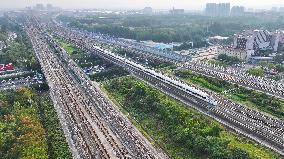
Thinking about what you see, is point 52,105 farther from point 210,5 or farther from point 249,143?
point 210,5

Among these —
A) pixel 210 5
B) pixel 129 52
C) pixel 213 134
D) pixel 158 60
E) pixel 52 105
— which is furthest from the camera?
pixel 210 5

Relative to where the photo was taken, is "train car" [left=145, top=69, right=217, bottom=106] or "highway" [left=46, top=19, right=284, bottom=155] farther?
"train car" [left=145, top=69, right=217, bottom=106]

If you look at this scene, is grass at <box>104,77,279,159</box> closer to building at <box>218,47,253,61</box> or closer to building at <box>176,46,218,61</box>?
building at <box>218,47,253,61</box>

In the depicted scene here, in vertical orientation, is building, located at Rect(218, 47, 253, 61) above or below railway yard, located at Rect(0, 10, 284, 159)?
above

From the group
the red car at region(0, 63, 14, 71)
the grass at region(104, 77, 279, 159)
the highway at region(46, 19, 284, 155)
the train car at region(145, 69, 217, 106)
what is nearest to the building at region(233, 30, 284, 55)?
the train car at region(145, 69, 217, 106)

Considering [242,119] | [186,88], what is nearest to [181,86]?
[186,88]

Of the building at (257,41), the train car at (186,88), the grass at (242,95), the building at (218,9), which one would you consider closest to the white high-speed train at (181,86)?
the train car at (186,88)

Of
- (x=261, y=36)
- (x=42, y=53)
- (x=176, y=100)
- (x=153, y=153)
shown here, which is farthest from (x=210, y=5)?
(x=153, y=153)
